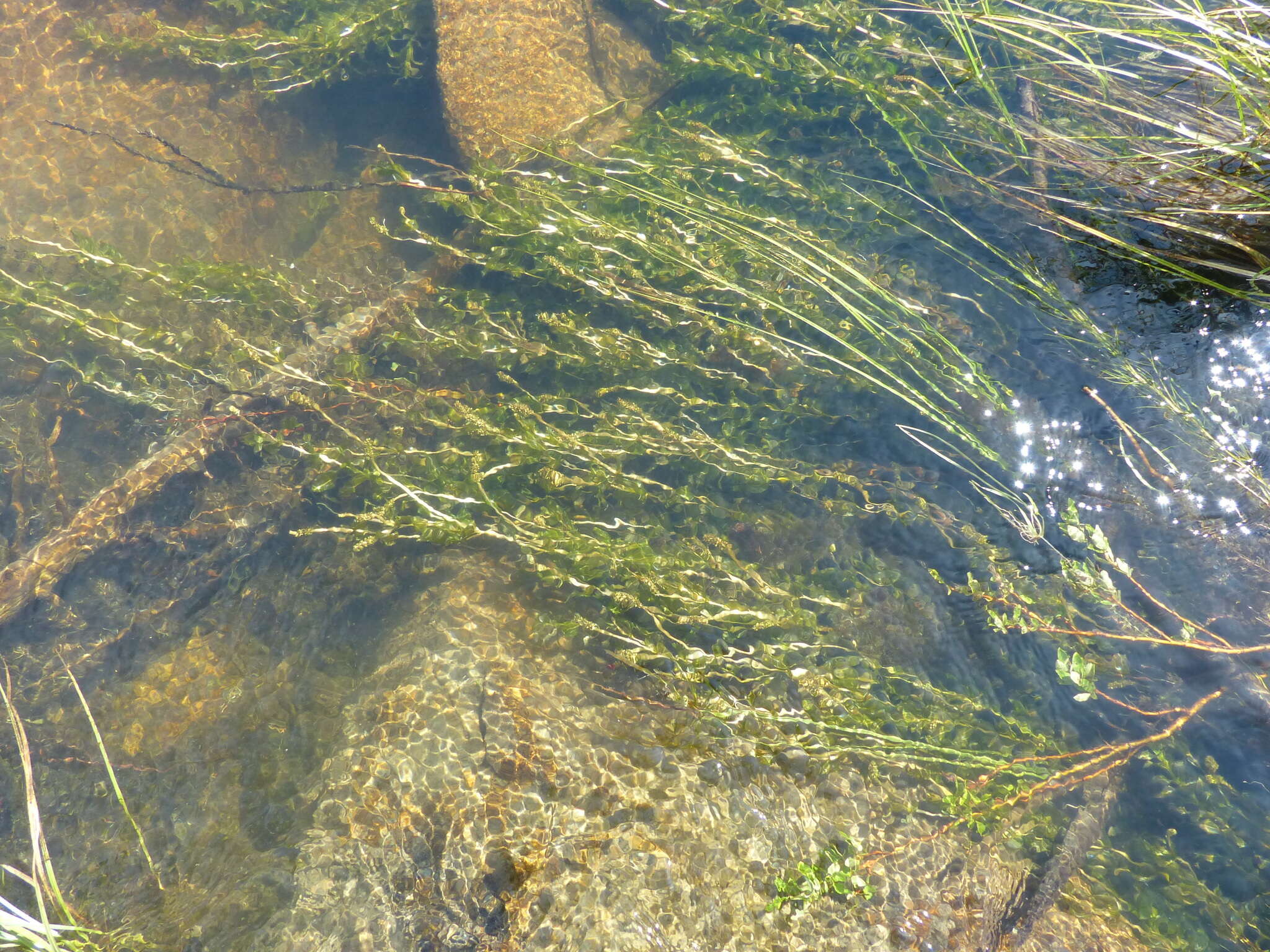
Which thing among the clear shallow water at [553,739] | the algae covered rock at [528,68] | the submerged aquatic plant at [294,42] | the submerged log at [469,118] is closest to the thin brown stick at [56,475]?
the clear shallow water at [553,739]

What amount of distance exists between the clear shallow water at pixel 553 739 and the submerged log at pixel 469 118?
207 mm

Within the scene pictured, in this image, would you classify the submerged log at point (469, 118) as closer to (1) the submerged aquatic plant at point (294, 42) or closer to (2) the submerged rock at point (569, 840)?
(1) the submerged aquatic plant at point (294, 42)

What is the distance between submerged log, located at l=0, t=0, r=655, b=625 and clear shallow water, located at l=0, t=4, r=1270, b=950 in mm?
207

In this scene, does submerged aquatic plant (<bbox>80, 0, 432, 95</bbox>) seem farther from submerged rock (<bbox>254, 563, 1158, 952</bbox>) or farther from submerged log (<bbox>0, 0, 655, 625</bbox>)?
submerged rock (<bbox>254, 563, 1158, 952</bbox>)

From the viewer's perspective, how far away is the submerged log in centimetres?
450

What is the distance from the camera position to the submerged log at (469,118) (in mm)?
4496

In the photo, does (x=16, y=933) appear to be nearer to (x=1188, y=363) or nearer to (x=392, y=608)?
(x=392, y=608)

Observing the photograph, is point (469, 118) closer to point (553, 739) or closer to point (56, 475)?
point (56, 475)

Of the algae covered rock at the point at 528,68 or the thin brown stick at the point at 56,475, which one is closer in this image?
the thin brown stick at the point at 56,475

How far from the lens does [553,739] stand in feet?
10.6

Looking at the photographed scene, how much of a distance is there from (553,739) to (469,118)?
4.64 metres

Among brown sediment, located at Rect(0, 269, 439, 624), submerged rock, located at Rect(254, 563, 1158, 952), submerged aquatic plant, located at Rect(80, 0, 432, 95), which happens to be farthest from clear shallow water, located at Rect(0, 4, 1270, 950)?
submerged aquatic plant, located at Rect(80, 0, 432, 95)

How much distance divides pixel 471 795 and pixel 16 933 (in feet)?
4.94

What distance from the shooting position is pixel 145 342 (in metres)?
4.88
